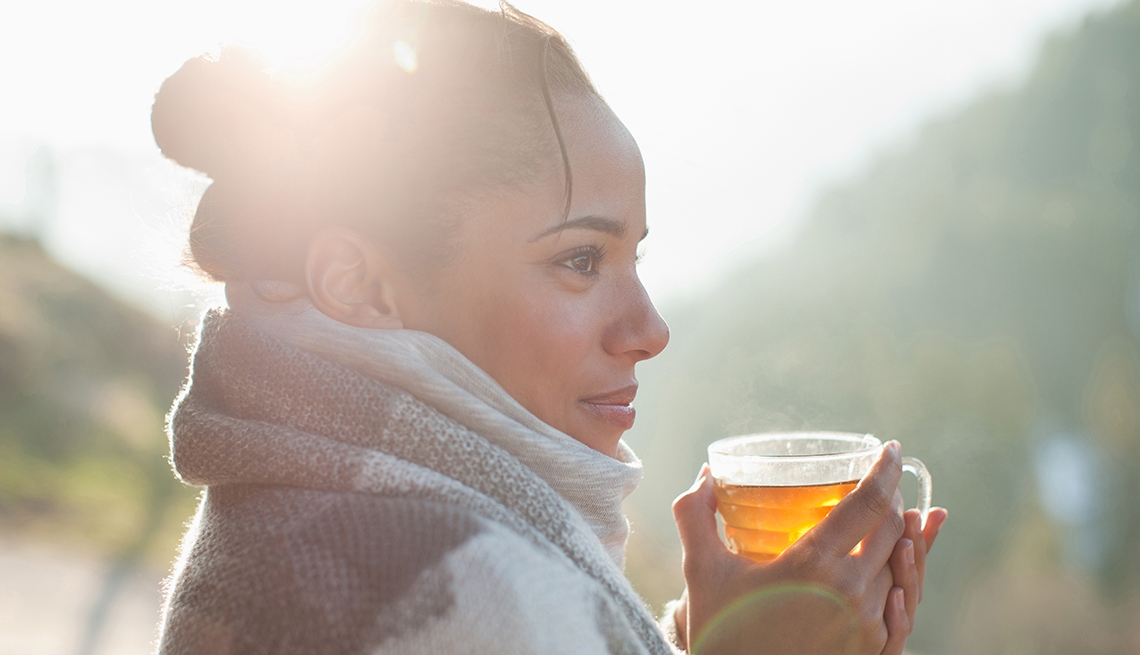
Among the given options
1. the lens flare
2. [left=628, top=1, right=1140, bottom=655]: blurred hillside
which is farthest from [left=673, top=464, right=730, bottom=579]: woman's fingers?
[left=628, top=1, right=1140, bottom=655]: blurred hillside

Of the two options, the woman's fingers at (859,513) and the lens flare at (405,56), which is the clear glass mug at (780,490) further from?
the lens flare at (405,56)

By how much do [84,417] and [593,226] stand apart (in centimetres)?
852

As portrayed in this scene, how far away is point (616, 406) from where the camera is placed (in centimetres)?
133

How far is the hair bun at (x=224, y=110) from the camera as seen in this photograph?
1.26 meters

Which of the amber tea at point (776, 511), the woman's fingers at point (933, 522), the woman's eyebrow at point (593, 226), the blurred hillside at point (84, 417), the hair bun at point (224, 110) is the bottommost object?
the blurred hillside at point (84, 417)

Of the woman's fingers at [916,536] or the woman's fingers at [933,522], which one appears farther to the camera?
the woman's fingers at [933,522]

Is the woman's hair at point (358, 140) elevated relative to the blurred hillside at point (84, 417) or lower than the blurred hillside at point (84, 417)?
elevated

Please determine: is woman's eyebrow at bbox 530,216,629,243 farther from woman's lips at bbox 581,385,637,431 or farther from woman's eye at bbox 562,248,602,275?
woman's lips at bbox 581,385,637,431

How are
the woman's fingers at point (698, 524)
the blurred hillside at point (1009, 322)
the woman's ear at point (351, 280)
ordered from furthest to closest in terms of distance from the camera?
the blurred hillside at point (1009, 322)
the woman's fingers at point (698, 524)
the woman's ear at point (351, 280)

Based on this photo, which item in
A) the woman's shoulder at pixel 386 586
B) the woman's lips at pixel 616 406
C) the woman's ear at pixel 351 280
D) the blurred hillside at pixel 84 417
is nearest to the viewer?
the woman's shoulder at pixel 386 586

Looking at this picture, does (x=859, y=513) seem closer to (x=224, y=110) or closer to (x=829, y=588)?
(x=829, y=588)

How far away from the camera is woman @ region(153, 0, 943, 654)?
40.2 inches

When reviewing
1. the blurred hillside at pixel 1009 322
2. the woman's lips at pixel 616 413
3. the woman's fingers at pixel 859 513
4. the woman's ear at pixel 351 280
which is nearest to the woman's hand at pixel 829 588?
the woman's fingers at pixel 859 513

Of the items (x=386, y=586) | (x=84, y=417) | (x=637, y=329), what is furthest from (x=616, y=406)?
(x=84, y=417)
